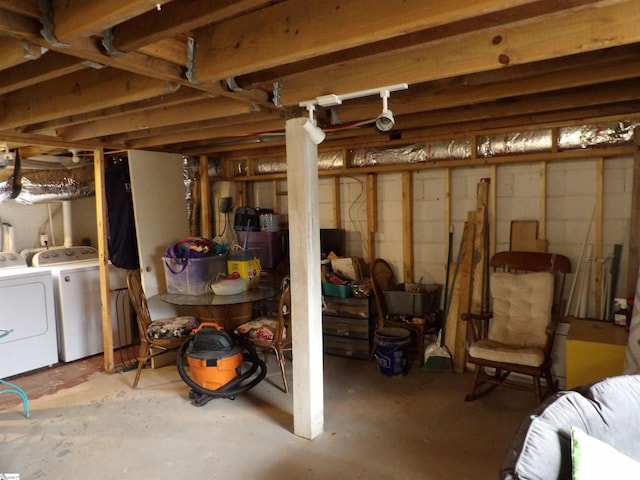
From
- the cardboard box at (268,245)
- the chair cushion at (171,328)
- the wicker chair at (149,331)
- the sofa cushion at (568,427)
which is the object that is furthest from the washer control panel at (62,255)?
the sofa cushion at (568,427)

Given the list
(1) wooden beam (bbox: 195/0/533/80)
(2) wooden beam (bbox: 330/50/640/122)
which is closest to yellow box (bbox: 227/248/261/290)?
(2) wooden beam (bbox: 330/50/640/122)

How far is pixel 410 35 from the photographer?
176 centimetres

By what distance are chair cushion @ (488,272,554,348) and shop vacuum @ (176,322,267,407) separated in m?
1.93

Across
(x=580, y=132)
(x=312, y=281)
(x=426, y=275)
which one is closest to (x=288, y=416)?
(x=312, y=281)

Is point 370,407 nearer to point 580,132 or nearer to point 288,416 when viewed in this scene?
point 288,416

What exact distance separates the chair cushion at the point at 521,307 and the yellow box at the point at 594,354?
13.7 inches

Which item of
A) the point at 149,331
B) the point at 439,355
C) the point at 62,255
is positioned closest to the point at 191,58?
the point at 149,331

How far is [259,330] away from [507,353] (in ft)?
5.92

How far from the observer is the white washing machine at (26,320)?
379cm

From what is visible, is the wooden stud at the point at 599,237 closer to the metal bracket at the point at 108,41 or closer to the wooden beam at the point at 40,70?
the metal bracket at the point at 108,41

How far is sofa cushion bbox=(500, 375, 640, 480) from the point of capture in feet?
4.42

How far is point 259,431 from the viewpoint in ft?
9.34

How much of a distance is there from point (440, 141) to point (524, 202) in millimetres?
864

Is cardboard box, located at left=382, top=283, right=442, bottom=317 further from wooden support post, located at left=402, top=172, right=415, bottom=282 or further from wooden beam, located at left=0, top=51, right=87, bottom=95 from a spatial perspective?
wooden beam, located at left=0, top=51, right=87, bottom=95
